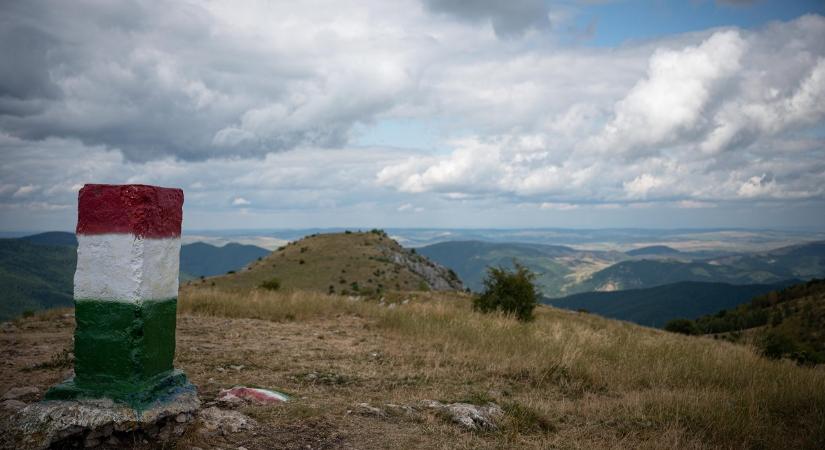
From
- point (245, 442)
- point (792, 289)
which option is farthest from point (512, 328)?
point (792, 289)

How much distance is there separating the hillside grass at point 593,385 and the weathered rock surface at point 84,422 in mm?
1555

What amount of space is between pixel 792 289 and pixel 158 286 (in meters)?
63.0

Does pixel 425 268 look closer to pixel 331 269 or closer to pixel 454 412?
pixel 331 269

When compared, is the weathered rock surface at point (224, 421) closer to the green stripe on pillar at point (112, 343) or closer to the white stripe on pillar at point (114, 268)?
the green stripe on pillar at point (112, 343)

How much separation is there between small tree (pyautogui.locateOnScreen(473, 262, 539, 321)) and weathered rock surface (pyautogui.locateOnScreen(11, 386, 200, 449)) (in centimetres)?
1376

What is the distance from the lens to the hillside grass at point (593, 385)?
5812 millimetres

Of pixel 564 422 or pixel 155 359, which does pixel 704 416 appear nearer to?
pixel 564 422

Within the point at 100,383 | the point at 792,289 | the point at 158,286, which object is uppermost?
the point at 158,286

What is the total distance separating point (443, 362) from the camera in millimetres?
8938

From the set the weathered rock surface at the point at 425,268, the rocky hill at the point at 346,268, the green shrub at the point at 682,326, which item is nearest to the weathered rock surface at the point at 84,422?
the rocky hill at the point at 346,268

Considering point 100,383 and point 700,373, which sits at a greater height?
point 100,383

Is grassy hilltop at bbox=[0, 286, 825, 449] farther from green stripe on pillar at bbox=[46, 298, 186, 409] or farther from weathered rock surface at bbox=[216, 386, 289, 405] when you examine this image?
green stripe on pillar at bbox=[46, 298, 186, 409]

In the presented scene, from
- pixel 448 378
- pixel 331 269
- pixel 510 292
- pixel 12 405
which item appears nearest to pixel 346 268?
pixel 331 269

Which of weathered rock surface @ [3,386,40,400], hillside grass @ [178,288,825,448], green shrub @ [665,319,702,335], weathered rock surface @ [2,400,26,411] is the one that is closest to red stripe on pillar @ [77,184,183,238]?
weathered rock surface @ [2,400,26,411]
